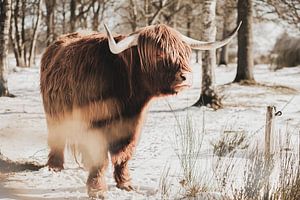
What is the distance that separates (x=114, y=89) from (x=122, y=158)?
2.40 ft

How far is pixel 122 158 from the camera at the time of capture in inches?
184

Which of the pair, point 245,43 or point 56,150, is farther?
point 245,43

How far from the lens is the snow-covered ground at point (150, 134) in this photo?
190 inches

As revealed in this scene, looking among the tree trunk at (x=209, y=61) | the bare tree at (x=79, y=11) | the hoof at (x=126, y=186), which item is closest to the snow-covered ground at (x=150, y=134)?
the hoof at (x=126, y=186)

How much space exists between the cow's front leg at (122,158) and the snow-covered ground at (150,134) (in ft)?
0.38

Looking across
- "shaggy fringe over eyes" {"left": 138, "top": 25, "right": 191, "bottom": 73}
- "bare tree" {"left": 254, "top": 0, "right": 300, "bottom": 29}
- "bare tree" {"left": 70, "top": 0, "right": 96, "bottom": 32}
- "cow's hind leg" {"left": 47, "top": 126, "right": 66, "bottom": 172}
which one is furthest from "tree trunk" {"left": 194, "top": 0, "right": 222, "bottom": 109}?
"bare tree" {"left": 70, "top": 0, "right": 96, "bottom": 32}

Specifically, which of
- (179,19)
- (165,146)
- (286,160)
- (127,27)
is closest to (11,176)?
(165,146)

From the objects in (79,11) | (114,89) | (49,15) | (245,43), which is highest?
(79,11)

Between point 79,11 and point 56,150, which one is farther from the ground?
point 79,11

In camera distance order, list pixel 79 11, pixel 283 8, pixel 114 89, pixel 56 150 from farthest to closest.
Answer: pixel 79 11
pixel 283 8
pixel 56 150
pixel 114 89

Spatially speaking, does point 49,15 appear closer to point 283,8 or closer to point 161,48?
point 283,8

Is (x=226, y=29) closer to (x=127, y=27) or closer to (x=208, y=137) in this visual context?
(x=127, y=27)

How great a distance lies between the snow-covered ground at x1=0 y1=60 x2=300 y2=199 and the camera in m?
4.84

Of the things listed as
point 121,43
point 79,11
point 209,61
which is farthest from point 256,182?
point 79,11
